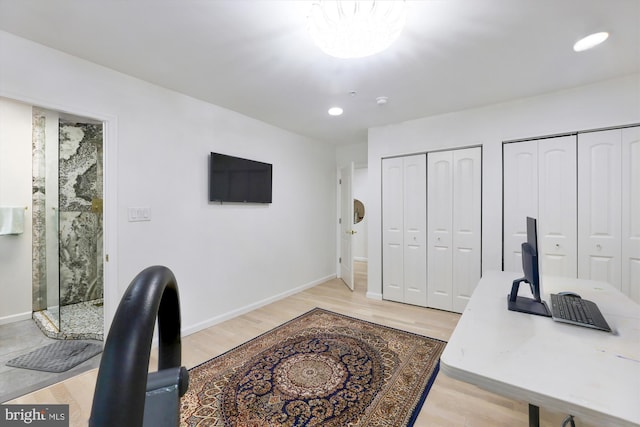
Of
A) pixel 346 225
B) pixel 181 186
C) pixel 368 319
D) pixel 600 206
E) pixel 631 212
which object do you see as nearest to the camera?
pixel 631 212

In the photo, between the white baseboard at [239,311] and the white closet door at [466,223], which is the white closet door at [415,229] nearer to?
the white closet door at [466,223]

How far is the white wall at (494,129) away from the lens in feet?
8.41

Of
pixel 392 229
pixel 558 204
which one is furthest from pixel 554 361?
pixel 392 229

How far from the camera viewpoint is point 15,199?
3.12 metres

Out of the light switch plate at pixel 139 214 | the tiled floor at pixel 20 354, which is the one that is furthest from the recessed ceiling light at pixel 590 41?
the tiled floor at pixel 20 354

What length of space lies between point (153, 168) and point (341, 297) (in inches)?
111

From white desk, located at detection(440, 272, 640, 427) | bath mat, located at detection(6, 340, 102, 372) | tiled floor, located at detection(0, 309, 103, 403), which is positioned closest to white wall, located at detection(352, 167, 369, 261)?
tiled floor, located at detection(0, 309, 103, 403)

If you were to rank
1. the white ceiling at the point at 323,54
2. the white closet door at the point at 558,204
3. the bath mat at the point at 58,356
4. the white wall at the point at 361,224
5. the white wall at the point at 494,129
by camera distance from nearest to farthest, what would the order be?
1. the white ceiling at the point at 323,54
2. the bath mat at the point at 58,356
3. the white wall at the point at 494,129
4. the white closet door at the point at 558,204
5. the white wall at the point at 361,224

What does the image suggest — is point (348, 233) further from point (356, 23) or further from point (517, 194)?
point (356, 23)

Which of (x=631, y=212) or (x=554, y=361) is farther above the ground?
(x=631, y=212)

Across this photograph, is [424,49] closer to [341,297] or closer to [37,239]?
[341,297]

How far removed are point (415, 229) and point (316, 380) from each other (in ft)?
7.41

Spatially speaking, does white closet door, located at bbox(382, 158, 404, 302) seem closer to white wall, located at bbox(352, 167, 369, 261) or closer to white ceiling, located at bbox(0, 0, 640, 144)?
white ceiling, located at bbox(0, 0, 640, 144)

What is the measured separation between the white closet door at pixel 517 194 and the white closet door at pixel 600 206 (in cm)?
36
